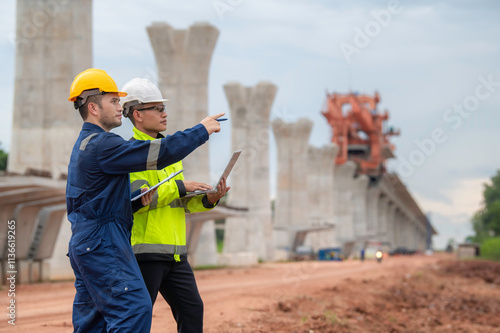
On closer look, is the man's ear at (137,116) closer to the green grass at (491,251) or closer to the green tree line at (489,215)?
the green grass at (491,251)

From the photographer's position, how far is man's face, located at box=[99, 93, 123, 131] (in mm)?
4066

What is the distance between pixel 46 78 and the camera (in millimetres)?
21375

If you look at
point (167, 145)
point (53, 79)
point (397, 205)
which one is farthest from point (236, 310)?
point (397, 205)

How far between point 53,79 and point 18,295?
28.6ft

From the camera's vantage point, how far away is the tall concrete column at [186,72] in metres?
30.2

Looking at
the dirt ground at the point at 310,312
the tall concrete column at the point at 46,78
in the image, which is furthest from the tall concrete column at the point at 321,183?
the dirt ground at the point at 310,312

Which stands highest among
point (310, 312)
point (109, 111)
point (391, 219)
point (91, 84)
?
point (391, 219)

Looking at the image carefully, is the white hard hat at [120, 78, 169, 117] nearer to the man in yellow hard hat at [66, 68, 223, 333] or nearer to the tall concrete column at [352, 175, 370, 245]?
the man in yellow hard hat at [66, 68, 223, 333]

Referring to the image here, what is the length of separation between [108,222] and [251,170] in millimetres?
39838

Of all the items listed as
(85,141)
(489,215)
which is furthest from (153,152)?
(489,215)

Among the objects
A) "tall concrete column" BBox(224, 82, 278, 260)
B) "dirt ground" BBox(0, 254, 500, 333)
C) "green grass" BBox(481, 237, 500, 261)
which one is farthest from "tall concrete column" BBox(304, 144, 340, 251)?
"dirt ground" BBox(0, 254, 500, 333)

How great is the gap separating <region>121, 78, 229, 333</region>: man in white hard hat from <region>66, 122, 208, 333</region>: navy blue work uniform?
524 millimetres

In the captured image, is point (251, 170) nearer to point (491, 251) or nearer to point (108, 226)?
point (491, 251)

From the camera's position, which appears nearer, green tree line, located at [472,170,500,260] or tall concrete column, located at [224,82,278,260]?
tall concrete column, located at [224,82,278,260]
